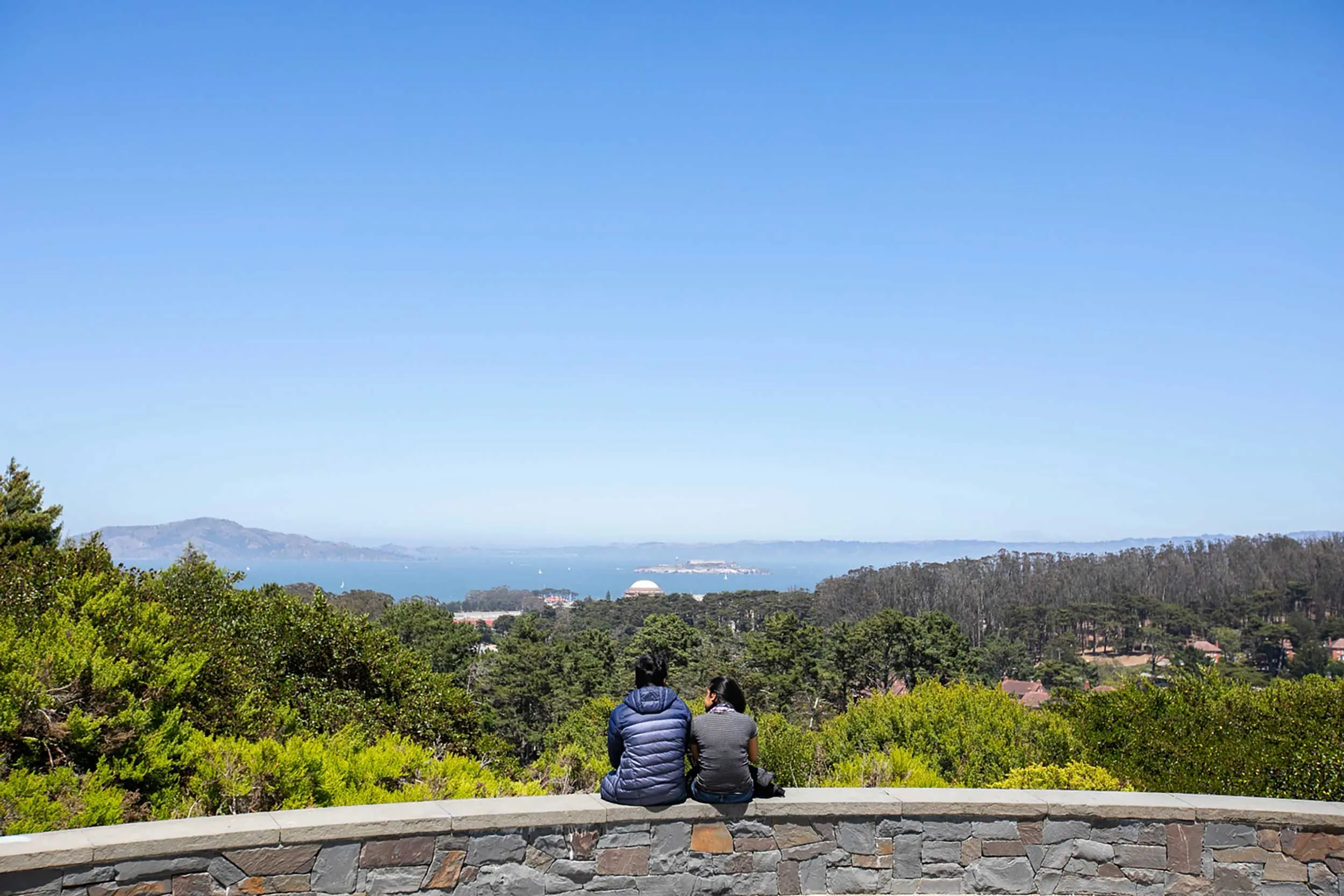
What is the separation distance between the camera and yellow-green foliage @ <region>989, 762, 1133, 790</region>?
844 centimetres

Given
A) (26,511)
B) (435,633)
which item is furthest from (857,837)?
(435,633)

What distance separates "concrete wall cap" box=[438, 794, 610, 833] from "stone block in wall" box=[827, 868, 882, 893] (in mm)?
1204

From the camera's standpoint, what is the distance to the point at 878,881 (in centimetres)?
530

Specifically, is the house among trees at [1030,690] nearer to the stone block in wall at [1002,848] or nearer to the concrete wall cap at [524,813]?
the stone block in wall at [1002,848]

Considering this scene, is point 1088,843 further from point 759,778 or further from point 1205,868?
point 759,778

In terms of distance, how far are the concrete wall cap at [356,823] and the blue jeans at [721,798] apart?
1.39m

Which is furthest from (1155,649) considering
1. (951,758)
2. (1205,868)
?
(1205,868)

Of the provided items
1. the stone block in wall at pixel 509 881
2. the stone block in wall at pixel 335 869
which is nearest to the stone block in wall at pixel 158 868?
the stone block in wall at pixel 335 869

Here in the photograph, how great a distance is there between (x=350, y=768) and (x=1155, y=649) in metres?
110

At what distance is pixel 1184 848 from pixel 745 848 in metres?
2.73

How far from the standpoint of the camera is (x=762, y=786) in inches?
208

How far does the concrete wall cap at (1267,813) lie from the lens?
216 inches

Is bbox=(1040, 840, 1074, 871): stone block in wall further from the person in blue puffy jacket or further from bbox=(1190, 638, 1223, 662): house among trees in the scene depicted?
bbox=(1190, 638, 1223, 662): house among trees

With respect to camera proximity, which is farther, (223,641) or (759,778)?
(223,641)
